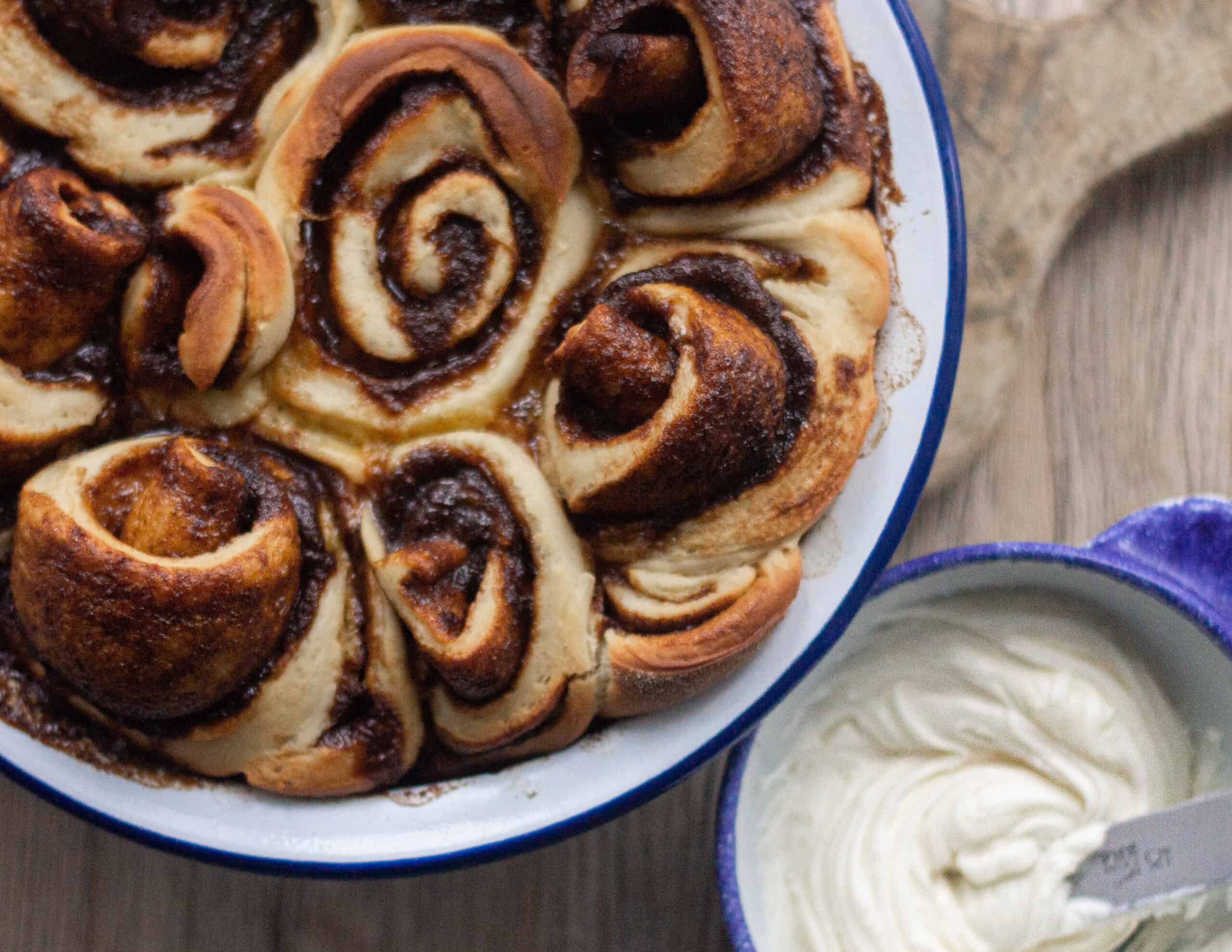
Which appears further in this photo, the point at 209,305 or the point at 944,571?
the point at 944,571

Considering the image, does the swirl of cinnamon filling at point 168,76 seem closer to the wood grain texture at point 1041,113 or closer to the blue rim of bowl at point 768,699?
the blue rim of bowl at point 768,699

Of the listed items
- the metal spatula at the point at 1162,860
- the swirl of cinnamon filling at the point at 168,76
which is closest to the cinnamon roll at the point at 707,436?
the swirl of cinnamon filling at the point at 168,76

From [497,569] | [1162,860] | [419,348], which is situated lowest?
[1162,860]

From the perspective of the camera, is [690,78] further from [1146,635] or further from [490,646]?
[1146,635]

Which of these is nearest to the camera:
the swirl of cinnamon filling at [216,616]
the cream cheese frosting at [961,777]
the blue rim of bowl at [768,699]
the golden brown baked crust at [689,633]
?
the swirl of cinnamon filling at [216,616]

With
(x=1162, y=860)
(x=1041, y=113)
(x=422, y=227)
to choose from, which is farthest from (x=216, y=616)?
(x=1041, y=113)

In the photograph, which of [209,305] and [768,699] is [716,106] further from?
[768,699]

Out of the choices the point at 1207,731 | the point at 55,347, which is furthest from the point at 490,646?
the point at 1207,731
